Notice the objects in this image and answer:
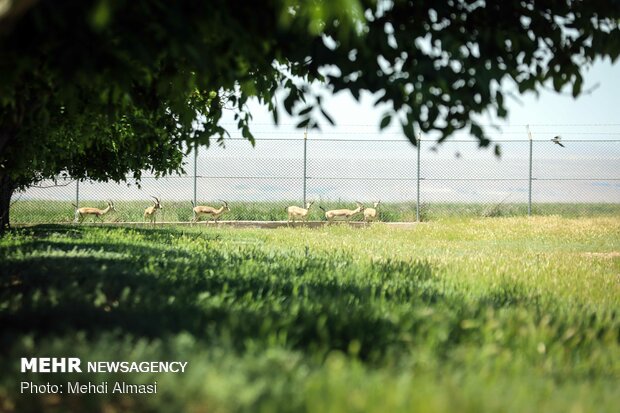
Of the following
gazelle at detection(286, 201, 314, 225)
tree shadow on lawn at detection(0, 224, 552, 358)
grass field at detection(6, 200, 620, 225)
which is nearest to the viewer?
tree shadow on lawn at detection(0, 224, 552, 358)

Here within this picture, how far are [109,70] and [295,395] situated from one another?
7.64ft

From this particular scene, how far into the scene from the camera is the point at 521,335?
4.49m

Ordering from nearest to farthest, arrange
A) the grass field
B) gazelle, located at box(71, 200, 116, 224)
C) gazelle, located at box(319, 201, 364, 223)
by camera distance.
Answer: gazelle, located at box(71, 200, 116, 224) → gazelle, located at box(319, 201, 364, 223) → the grass field

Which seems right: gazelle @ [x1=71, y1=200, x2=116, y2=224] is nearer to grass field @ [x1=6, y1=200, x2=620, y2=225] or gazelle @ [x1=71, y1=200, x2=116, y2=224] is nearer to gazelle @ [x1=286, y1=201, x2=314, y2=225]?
grass field @ [x1=6, y1=200, x2=620, y2=225]

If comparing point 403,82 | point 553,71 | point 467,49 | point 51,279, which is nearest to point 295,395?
point 403,82

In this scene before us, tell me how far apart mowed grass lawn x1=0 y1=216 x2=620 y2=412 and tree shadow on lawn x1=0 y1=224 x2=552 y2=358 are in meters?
0.02

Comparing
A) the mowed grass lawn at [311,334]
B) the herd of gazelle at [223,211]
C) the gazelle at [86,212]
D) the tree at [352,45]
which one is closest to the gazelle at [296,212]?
the herd of gazelle at [223,211]

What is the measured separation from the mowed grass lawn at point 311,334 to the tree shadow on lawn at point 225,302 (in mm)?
17

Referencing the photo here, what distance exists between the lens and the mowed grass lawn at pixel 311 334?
301 centimetres

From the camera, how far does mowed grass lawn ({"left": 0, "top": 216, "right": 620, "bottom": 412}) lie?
301 cm

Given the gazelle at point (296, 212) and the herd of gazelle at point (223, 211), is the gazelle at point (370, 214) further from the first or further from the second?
the gazelle at point (296, 212)

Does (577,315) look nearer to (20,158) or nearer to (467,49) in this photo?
(467,49)

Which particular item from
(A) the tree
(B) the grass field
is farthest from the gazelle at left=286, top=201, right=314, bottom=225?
(A) the tree

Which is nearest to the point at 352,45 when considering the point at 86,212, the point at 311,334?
the point at 311,334
